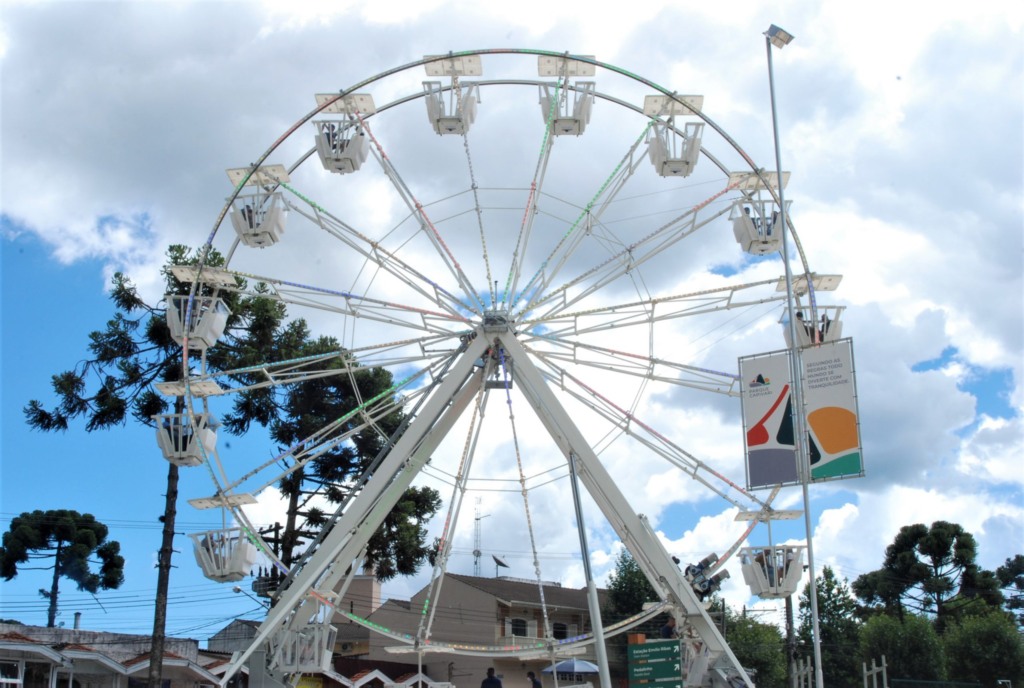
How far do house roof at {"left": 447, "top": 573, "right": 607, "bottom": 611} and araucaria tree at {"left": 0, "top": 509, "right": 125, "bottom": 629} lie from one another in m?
15.0

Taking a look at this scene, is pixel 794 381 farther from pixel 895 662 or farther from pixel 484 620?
pixel 895 662

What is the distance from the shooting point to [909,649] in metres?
51.2

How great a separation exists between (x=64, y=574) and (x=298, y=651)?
2374 cm

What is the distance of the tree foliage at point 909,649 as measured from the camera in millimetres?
50562

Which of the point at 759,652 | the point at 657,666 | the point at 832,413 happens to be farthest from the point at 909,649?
the point at 657,666

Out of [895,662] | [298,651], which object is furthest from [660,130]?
[895,662]

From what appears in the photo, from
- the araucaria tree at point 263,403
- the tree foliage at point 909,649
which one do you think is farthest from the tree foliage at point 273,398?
the tree foliage at point 909,649

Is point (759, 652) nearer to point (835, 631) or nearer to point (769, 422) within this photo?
point (835, 631)

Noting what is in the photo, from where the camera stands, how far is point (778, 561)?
23078 mm

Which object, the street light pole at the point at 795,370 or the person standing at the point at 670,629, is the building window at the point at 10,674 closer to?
the person standing at the point at 670,629

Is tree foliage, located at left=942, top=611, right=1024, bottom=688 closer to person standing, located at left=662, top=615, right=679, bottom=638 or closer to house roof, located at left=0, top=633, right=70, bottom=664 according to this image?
person standing, located at left=662, top=615, right=679, bottom=638

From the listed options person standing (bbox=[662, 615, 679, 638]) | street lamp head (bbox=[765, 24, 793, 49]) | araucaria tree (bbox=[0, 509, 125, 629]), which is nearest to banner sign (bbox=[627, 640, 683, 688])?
person standing (bbox=[662, 615, 679, 638])

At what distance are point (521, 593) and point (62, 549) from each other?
2007cm

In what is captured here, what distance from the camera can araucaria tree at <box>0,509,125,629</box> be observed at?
42281 millimetres
